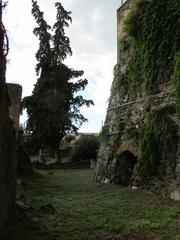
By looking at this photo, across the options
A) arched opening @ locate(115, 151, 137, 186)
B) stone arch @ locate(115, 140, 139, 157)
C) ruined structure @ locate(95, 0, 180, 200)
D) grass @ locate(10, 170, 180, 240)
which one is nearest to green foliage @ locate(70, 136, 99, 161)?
ruined structure @ locate(95, 0, 180, 200)

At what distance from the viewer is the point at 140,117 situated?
12.1m

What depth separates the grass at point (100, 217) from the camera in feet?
20.6

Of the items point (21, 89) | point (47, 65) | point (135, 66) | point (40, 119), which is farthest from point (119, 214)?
point (47, 65)

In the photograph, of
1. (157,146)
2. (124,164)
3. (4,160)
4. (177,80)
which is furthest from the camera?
(124,164)

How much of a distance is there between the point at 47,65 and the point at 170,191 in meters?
25.6

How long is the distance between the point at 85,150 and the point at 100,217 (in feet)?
69.0

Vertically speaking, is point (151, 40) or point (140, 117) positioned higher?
point (151, 40)

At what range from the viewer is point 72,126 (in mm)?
33219

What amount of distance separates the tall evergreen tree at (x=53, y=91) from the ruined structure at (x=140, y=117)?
17598 mm

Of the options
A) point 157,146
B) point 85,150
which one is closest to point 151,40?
point 157,146

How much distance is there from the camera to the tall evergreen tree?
32031 millimetres

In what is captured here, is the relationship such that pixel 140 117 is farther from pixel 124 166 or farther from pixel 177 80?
pixel 177 80

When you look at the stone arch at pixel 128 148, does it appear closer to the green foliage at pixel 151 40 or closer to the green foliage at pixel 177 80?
the green foliage at pixel 151 40

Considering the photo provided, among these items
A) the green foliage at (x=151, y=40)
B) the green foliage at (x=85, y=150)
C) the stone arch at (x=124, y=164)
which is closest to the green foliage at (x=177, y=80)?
the green foliage at (x=151, y=40)
